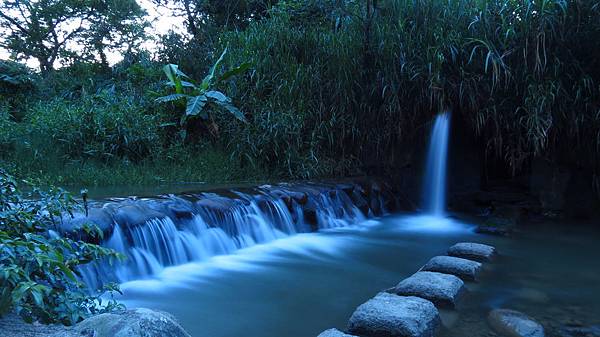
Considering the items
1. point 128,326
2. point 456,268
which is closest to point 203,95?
point 456,268

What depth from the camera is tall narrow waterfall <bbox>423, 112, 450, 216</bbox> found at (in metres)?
8.34

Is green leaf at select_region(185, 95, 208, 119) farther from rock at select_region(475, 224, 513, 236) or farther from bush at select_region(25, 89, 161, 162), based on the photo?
rock at select_region(475, 224, 513, 236)

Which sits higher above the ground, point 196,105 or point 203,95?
point 203,95

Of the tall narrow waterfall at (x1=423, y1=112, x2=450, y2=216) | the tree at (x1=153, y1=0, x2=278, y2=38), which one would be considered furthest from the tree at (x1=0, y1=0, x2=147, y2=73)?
the tall narrow waterfall at (x1=423, y1=112, x2=450, y2=216)

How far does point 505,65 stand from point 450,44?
0.88m

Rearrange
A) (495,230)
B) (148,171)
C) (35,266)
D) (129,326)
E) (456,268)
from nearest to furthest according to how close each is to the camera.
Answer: (129,326) → (35,266) → (456,268) → (495,230) → (148,171)

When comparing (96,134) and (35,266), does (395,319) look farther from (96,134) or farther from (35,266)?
(96,134)

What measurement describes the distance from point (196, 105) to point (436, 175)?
14.5 feet

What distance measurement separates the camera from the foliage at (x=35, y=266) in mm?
1806

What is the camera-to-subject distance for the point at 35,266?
2.00 metres

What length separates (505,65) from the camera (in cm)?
709

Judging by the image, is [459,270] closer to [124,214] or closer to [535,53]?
[124,214]

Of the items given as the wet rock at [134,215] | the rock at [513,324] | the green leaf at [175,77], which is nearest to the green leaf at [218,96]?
the green leaf at [175,77]

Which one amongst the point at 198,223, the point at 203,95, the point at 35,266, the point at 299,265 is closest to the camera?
the point at 35,266
